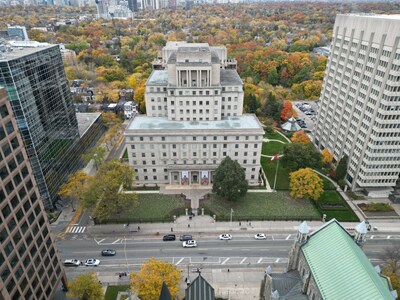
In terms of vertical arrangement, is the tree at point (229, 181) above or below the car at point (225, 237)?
above

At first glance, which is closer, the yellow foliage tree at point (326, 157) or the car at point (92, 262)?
the car at point (92, 262)

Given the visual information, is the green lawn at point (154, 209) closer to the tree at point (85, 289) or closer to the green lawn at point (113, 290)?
the green lawn at point (113, 290)

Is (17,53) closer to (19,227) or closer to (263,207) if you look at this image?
(19,227)

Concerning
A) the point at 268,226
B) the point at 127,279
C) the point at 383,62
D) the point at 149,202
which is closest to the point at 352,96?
the point at 383,62

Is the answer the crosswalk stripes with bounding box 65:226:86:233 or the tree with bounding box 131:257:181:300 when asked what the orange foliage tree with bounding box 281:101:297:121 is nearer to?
the crosswalk stripes with bounding box 65:226:86:233

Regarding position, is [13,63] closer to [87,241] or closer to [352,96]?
[87,241]

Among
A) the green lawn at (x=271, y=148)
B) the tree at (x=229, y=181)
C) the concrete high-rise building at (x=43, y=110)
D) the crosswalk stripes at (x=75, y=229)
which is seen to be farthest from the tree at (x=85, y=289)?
the green lawn at (x=271, y=148)

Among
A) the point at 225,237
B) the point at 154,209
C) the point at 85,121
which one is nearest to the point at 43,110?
the point at 85,121
